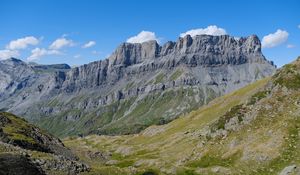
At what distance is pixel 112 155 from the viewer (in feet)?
616

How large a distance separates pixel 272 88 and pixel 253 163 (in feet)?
93.7

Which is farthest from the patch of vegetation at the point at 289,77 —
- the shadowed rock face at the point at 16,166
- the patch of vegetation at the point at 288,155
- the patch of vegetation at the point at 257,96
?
the shadowed rock face at the point at 16,166

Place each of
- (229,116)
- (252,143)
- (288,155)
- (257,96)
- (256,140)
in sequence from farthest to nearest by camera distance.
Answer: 1. (257,96)
2. (229,116)
3. (256,140)
4. (252,143)
5. (288,155)

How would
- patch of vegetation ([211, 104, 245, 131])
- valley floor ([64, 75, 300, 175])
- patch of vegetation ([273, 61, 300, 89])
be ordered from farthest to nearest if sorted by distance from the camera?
patch of vegetation ([211, 104, 245, 131]) < patch of vegetation ([273, 61, 300, 89]) < valley floor ([64, 75, 300, 175])

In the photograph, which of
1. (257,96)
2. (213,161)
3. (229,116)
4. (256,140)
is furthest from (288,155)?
(257,96)

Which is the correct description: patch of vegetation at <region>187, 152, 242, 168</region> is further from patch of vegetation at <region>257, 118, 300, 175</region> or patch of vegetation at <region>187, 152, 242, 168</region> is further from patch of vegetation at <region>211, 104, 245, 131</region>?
patch of vegetation at <region>211, 104, 245, 131</region>

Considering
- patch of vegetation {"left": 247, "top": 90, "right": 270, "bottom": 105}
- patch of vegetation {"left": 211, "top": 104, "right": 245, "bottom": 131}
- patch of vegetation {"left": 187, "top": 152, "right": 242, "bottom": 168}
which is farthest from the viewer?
patch of vegetation {"left": 247, "top": 90, "right": 270, "bottom": 105}

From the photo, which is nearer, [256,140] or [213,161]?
[256,140]

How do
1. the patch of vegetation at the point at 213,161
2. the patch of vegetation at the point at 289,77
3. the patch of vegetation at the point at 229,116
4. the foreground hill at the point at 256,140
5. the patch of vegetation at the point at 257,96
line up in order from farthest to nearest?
1. the patch of vegetation at the point at 257,96
2. the patch of vegetation at the point at 229,116
3. the patch of vegetation at the point at 289,77
4. the patch of vegetation at the point at 213,161
5. the foreground hill at the point at 256,140

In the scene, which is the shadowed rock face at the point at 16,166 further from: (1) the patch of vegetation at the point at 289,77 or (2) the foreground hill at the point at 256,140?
(1) the patch of vegetation at the point at 289,77

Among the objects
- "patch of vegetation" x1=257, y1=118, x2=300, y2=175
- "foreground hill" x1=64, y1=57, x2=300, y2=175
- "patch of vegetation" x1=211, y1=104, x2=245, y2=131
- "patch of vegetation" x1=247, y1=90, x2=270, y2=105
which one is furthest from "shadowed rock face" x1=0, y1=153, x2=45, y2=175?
"patch of vegetation" x1=247, y1=90, x2=270, y2=105

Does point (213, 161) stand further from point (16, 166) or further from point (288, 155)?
point (16, 166)

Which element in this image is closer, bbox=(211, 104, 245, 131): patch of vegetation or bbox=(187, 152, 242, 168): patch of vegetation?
bbox=(187, 152, 242, 168): patch of vegetation

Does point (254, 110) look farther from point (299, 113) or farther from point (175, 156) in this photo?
point (175, 156)
